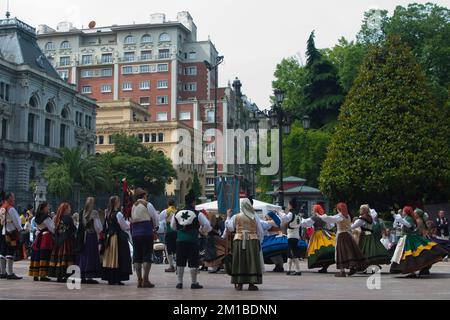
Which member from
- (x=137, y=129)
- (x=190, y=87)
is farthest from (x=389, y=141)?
(x=190, y=87)

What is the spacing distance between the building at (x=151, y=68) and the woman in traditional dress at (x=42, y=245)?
3130 inches

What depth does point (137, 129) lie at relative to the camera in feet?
284

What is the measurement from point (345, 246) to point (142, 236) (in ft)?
19.0

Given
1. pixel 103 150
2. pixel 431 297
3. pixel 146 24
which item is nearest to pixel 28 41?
pixel 103 150

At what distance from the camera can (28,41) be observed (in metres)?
68.6

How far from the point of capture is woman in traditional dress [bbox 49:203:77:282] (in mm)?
13570

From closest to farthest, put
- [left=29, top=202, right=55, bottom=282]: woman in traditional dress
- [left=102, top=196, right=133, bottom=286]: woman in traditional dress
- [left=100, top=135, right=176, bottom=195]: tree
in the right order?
[left=102, top=196, right=133, bottom=286]: woman in traditional dress
[left=29, top=202, right=55, bottom=282]: woman in traditional dress
[left=100, top=135, right=176, bottom=195]: tree

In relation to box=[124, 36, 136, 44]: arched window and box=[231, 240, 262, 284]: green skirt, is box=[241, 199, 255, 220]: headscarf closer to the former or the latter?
box=[231, 240, 262, 284]: green skirt

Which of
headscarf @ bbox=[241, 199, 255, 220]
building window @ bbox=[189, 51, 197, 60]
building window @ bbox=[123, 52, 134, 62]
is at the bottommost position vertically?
headscarf @ bbox=[241, 199, 255, 220]

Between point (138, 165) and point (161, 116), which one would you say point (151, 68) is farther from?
point (138, 165)

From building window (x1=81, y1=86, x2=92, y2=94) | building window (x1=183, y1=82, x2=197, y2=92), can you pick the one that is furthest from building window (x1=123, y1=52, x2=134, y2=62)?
building window (x1=183, y1=82, x2=197, y2=92)

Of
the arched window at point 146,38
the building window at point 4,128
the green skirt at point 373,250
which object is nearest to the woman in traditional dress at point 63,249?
the green skirt at point 373,250

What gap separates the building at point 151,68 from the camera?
96.4m

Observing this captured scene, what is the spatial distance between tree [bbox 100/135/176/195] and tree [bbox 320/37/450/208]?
1556 inches
